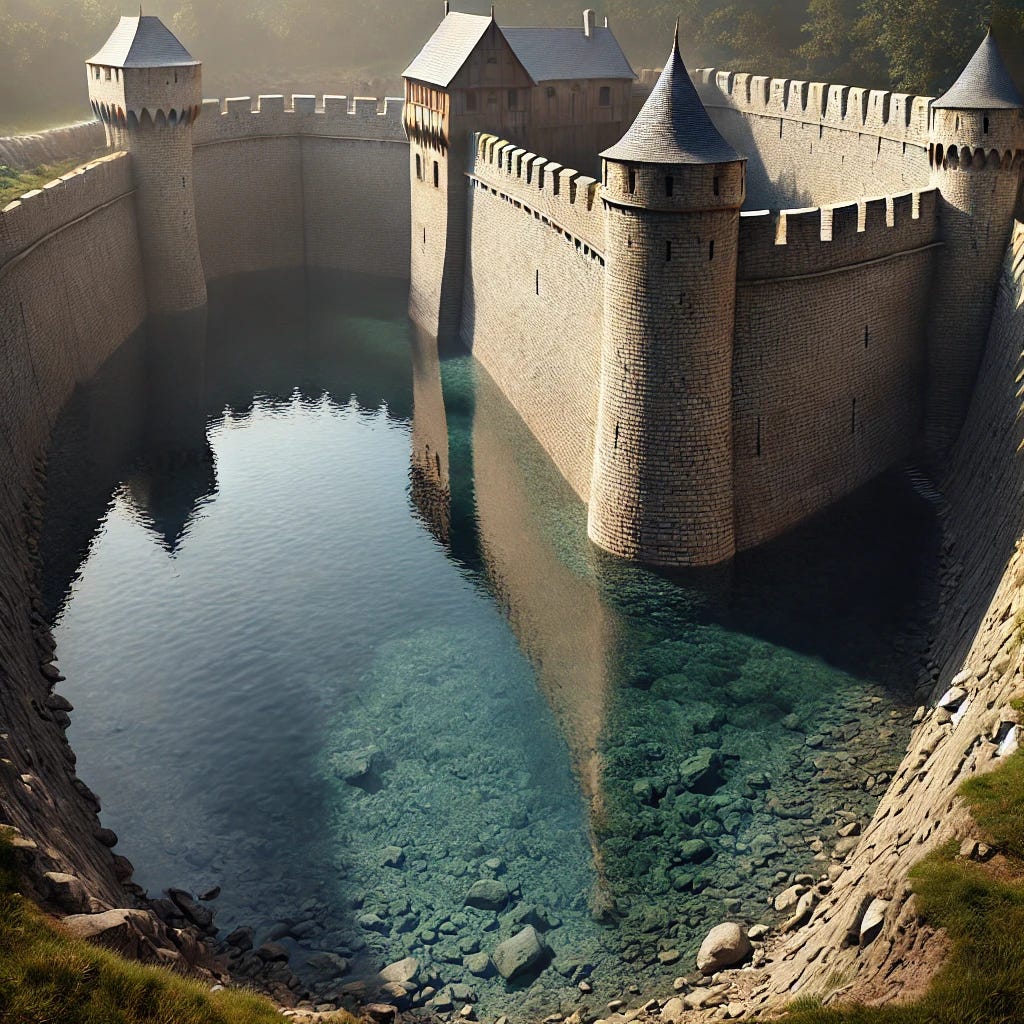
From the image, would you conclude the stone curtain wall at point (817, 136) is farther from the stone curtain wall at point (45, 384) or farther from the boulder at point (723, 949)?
the boulder at point (723, 949)

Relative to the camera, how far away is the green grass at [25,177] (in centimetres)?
3478

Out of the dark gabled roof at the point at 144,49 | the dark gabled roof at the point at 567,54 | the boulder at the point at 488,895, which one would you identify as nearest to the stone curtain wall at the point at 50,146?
the dark gabled roof at the point at 144,49

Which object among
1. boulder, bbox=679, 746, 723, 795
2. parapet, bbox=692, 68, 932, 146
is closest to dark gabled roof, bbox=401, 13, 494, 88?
parapet, bbox=692, 68, 932, 146

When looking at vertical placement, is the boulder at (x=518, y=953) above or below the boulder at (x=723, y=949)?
below

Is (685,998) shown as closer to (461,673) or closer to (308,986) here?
(308,986)

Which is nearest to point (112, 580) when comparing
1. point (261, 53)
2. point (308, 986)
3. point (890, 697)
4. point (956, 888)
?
point (308, 986)

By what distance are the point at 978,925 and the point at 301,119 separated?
133ft

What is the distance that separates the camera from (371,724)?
2100 cm

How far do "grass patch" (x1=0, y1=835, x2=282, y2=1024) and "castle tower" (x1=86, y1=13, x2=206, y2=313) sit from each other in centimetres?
3169

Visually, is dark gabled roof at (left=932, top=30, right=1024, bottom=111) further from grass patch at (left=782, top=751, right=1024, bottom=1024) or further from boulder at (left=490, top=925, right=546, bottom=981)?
boulder at (left=490, top=925, right=546, bottom=981)

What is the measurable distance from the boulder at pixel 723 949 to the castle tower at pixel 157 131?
104 feet

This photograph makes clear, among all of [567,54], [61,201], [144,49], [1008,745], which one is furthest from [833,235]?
[144,49]

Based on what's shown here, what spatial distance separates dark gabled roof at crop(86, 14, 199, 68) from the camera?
39625 mm

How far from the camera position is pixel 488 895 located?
1716 cm
